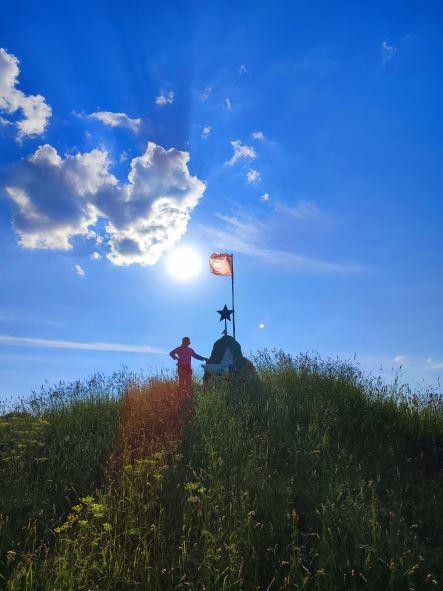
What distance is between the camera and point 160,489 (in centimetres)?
579

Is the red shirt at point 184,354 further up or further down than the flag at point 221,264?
further down

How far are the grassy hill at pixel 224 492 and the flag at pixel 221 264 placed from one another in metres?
6.24

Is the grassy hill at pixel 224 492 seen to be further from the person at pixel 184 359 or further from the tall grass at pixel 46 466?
the person at pixel 184 359

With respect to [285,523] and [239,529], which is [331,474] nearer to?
[285,523]

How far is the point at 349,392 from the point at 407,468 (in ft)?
11.3

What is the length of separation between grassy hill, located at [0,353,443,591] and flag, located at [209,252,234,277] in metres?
6.24

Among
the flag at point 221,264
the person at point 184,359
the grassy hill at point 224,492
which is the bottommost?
the grassy hill at point 224,492

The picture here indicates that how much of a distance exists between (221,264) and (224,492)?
11518mm

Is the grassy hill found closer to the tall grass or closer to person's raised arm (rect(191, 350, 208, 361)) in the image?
the tall grass

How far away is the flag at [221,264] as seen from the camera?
16.4 meters

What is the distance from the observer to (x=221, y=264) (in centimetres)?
1653

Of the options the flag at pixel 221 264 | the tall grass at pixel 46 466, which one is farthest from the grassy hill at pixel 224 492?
the flag at pixel 221 264

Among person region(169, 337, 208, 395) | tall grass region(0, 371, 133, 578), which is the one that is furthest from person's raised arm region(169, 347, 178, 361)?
tall grass region(0, 371, 133, 578)

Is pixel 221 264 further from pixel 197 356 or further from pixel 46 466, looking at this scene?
pixel 46 466
